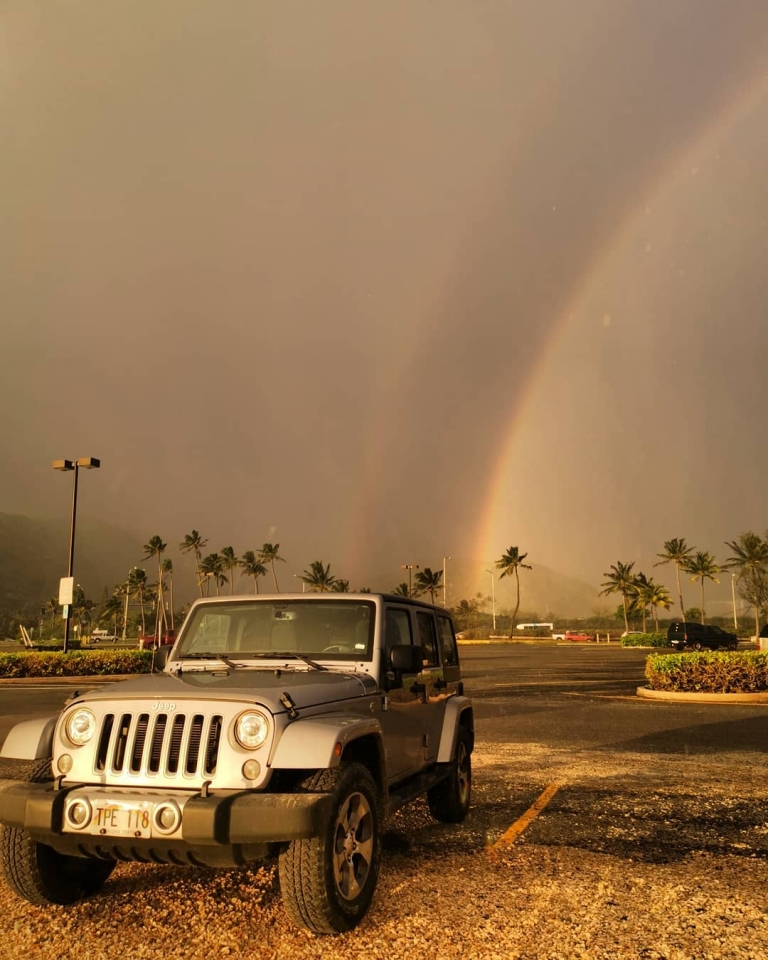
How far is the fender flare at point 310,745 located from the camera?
12.9 feet

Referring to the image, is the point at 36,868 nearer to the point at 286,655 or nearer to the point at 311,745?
the point at 311,745

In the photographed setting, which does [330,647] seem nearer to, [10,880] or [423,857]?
[423,857]

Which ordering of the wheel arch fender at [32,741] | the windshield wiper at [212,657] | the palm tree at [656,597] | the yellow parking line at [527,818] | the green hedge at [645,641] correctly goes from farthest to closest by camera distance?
the palm tree at [656,597], the green hedge at [645,641], the yellow parking line at [527,818], the windshield wiper at [212,657], the wheel arch fender at [32,741]

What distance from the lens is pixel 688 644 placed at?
4622cm

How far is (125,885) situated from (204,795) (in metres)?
1.65

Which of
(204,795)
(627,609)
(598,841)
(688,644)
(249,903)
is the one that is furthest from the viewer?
(627,609)

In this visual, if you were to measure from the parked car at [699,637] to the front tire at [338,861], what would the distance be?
44.5m

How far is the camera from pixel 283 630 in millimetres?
5707

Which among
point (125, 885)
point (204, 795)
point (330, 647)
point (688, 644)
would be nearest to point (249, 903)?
point (125, 885)

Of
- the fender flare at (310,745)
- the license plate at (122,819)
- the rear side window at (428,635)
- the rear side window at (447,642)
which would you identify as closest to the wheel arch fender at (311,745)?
the fender flare at (310,745)

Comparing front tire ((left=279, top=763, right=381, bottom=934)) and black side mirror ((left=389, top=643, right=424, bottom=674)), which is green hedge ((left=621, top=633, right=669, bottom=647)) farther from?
front tire ((left=279, top=763, right=381, bottom=934))

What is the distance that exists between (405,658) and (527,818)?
2.55 m

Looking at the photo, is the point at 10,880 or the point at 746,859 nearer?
the point at 10,880

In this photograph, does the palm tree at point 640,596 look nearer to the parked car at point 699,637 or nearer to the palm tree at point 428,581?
the palm tree at point 428,581
